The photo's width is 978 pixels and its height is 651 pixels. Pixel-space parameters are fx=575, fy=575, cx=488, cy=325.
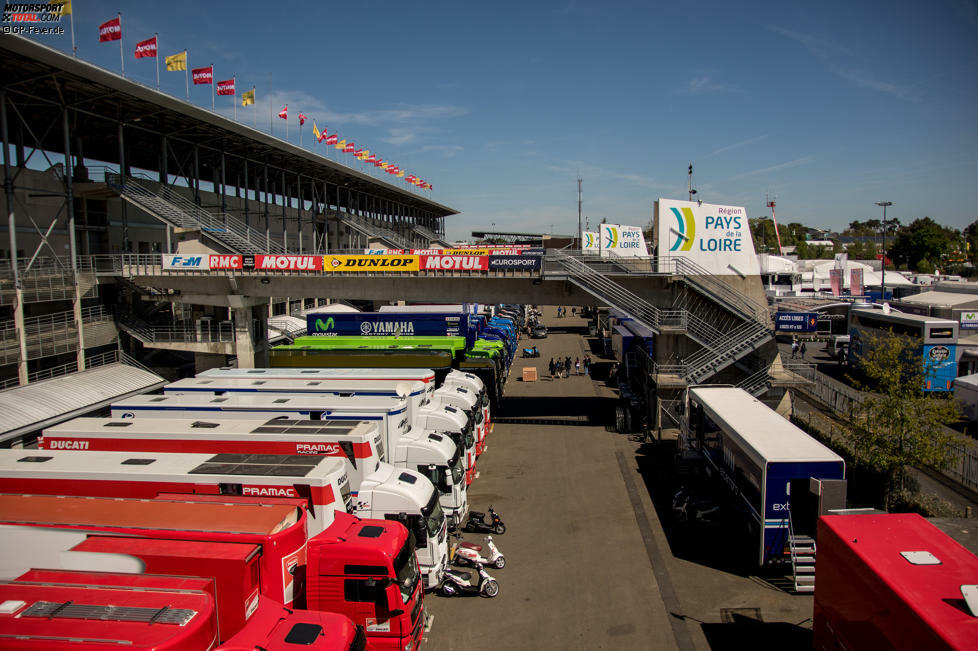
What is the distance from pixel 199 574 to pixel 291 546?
146 cm

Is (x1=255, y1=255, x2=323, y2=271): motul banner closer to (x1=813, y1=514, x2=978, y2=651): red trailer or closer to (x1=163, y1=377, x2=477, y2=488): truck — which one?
(x1=163, y1=377, x2=477, y2=488): truck

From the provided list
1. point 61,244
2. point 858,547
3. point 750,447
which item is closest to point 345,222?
point 61,244

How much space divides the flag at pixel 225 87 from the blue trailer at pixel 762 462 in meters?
29.1

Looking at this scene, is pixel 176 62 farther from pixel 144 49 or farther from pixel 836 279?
pixel 836 279

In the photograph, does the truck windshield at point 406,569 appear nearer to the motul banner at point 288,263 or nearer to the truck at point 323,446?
the truck at point 323,446

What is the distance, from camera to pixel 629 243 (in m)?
46.6

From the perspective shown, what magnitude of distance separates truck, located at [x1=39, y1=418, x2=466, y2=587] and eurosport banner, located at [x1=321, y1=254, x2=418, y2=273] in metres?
11.5

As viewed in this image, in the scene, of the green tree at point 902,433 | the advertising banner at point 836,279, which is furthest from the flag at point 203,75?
the advertising banner at point 836,279

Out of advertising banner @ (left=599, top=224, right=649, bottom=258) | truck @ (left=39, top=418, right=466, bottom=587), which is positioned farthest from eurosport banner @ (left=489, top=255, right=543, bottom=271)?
advertising banner @ (left=599, top=224, right=649, bottom=258)

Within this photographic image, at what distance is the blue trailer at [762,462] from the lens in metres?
11.9

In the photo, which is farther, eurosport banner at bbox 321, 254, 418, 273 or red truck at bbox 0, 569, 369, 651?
eurosport banner at bbox 321, 254, 418, 273

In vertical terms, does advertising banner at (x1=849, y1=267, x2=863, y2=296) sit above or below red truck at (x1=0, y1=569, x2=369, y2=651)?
above

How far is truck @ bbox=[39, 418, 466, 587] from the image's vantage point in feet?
39.2

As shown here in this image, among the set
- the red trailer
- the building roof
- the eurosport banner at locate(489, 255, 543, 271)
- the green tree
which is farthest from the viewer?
the eurosport banner at locate(489, 255, 543, 271)
